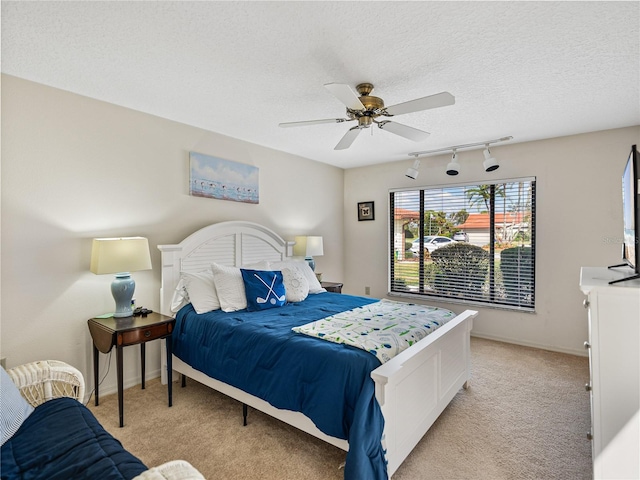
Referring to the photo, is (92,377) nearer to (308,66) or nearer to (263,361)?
(263,361)

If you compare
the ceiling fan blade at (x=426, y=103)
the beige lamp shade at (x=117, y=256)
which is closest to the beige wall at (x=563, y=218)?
the ceiling fan blade at (x=426, y=103)

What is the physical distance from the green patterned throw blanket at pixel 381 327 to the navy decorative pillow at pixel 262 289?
2.07ft

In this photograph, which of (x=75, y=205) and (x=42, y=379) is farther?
(x=75, y=205)

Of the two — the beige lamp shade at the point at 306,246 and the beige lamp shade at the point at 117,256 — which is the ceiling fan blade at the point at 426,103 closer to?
the beige lamp shade at the point at 117,256

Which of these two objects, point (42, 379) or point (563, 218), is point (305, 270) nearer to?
point (42, 379)

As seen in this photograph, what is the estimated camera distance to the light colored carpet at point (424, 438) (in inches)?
76.4

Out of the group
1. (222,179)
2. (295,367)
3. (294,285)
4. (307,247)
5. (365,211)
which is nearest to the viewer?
(295,367)

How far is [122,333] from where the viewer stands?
239 centimetres

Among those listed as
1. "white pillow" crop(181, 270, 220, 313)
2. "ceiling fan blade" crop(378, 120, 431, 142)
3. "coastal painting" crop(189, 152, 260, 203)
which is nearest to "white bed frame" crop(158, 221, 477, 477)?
"white pillow" crop(181, 270, 220, 313)

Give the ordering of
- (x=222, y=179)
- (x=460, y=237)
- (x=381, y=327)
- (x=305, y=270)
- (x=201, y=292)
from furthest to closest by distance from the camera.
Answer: (x=460, y=237), (x=305, y=270), (x=222, y=179), (x=201, y=292), (x=381, y=327)

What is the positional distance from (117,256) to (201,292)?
0.72 metres

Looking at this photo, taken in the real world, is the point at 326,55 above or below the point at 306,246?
above

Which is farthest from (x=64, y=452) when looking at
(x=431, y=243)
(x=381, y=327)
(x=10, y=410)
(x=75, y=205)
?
(x=431, y=243)

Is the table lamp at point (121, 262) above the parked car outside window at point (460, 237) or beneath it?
beneath
